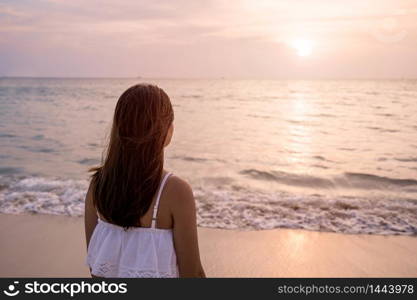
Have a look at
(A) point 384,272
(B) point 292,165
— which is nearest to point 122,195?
(A) point 384,272

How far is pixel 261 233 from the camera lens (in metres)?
5.13

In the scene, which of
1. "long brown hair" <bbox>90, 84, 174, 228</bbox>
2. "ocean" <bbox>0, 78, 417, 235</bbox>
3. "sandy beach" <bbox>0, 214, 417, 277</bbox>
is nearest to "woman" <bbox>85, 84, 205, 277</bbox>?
"long brown hair" <bbox>90, 84, 174, 228</bbox>

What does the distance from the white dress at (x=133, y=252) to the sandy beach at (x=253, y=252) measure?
2.17 m

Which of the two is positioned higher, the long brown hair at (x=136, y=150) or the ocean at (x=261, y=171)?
the long brown hair at (x=136, y=150)

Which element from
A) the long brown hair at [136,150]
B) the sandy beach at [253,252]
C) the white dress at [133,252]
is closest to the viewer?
the long brown hair at [136,150]

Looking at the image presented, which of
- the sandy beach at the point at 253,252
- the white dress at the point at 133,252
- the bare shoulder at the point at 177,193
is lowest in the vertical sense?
the sandy beach at the point at 253,252

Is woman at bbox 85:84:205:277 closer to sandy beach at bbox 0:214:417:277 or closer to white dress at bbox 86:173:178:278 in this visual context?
white dress at bbox 86:173:178:278

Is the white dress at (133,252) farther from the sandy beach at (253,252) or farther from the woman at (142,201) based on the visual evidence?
the sandy beach at (253,252)

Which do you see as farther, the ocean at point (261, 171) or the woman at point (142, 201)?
the ocean at point (261, 171)

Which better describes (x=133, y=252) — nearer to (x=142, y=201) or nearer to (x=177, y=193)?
(x=142, y=201)

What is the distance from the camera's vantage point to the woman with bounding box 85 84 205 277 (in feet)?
5.95

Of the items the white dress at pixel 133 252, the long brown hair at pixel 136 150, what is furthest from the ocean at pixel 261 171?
the long brown hair at pixel 136 150

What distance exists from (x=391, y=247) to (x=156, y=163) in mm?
3984

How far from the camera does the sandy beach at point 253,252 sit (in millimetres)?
4086
